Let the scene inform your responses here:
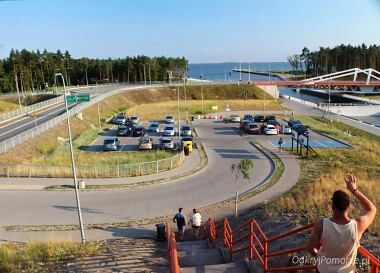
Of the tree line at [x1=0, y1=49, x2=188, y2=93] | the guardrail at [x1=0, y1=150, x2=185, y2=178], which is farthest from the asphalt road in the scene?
the tree line at [x1=0, y1=49, x2=188, y2=93]

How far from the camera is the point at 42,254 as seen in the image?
449 inches

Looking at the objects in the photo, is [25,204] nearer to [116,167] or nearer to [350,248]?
[116,167]

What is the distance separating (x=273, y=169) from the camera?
2577 cm

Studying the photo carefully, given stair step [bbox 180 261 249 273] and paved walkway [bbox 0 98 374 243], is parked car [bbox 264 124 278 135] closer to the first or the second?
paved walkway [bbox 0 98 374 243]

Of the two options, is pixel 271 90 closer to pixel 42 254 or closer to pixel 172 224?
pixel 172 224

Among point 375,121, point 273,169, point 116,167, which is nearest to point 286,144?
point 273,169

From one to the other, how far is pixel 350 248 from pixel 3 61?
116 meters

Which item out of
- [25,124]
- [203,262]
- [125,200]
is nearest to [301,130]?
[125,200]

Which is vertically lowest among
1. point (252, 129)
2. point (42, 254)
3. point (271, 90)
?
point (252, 129)

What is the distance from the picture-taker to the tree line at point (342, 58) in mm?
141875

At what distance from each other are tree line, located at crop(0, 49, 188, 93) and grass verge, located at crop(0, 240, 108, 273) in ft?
260

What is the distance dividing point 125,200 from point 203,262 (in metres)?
10.9

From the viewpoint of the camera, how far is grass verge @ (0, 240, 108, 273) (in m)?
10.5

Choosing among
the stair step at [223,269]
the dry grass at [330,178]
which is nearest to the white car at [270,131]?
the dry grass at [330,178]
